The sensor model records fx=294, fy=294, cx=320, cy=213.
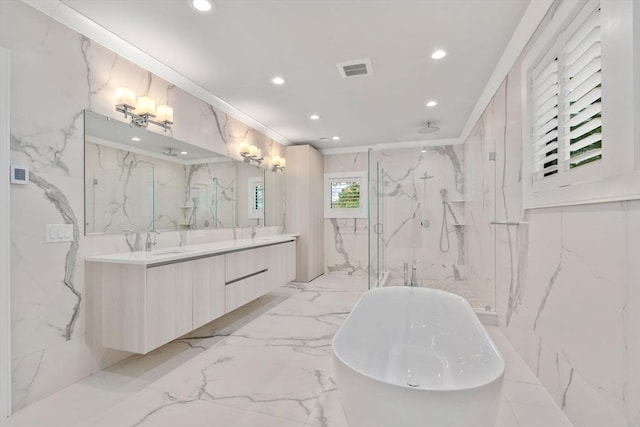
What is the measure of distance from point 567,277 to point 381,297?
1.23 metres

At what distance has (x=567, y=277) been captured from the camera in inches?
63.0

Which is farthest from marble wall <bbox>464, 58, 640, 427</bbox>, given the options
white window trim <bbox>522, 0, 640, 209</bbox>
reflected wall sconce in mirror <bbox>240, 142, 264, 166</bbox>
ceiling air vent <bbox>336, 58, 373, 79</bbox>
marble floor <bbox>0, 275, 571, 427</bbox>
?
reflected wall sconce in mirror <bbox>240, 142, 264, 166</bbox>

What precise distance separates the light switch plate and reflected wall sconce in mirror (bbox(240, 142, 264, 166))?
221 centimetres

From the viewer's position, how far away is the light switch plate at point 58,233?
1846mm

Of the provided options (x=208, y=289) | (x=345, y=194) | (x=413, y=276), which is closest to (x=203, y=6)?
(x=208, y=289)

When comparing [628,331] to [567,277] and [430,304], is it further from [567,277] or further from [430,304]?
[430,304]

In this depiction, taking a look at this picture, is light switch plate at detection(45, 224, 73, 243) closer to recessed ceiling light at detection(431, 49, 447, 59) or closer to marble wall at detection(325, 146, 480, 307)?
marble wall at detection(325, 146, 480, 307)

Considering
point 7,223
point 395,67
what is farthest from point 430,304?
point 7,223

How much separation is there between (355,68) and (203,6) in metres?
1.33

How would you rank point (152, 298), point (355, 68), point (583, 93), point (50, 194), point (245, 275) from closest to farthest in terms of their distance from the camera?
point (583, 93) → point (50, 194) → point (152, 298) → point (355, 68) → point (245, 275)

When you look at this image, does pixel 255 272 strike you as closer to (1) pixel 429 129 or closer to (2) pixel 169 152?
(2) pixel 169 152

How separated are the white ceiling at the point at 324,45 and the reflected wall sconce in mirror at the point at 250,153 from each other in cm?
47

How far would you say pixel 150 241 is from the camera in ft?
8.55

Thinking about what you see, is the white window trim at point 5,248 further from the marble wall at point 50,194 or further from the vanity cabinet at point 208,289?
the vanity cabinet at point 208,289
